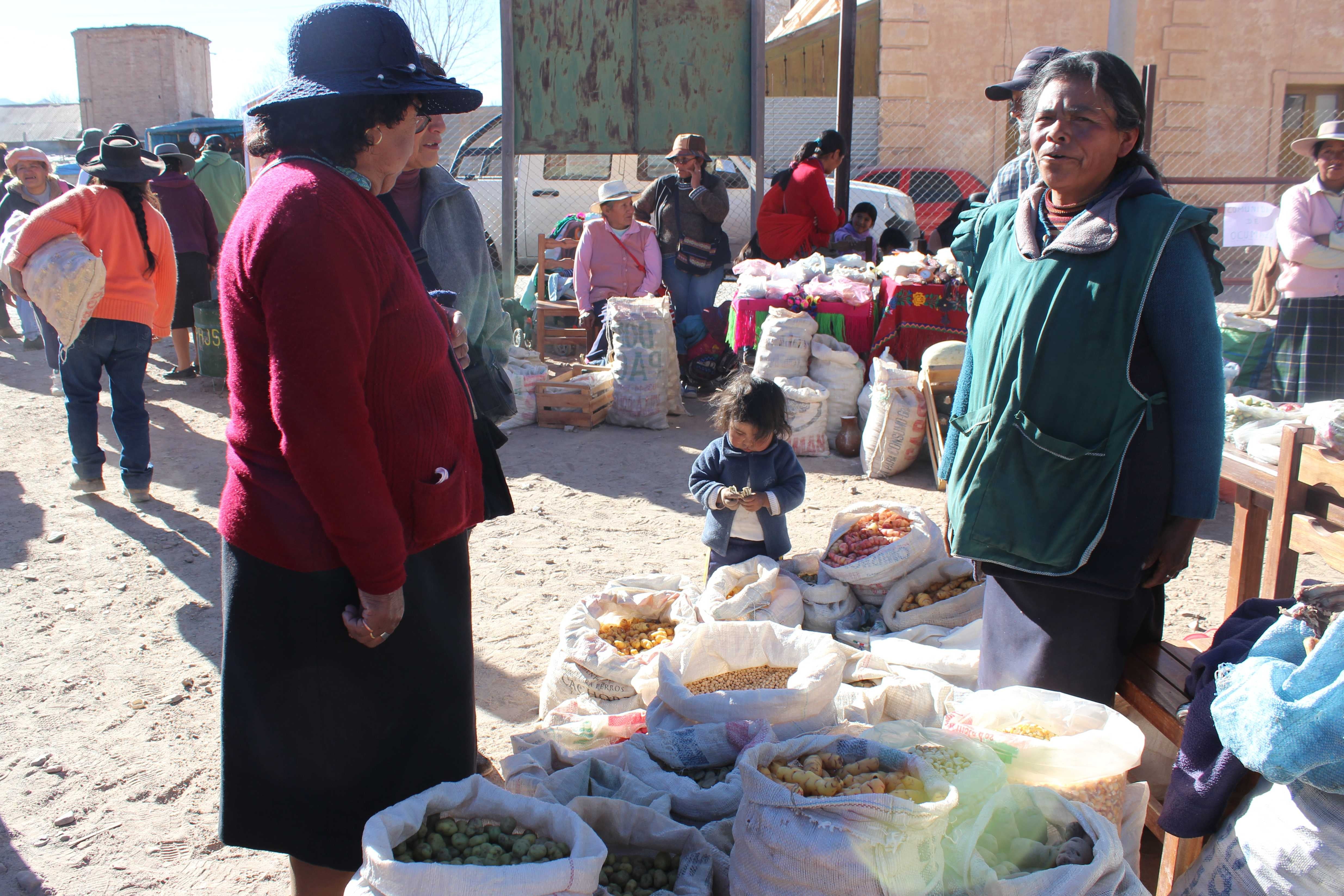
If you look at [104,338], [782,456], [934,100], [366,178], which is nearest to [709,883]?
[366,178]

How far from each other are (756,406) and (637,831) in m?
1.84

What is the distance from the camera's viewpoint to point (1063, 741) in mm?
2037

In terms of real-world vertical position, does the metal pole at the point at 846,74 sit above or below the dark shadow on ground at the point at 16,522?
above

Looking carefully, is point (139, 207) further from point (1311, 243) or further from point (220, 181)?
point (1311, 243)

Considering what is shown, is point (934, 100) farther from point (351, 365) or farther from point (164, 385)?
point (351, 365)

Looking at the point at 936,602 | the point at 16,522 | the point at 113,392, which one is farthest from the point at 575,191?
the point at 936,602

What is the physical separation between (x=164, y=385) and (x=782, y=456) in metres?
6.52

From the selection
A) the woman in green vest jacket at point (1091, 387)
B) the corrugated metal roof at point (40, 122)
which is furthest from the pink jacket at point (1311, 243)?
the corrugated metal roof at point (40, 122)

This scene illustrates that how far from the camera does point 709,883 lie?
Result: 1.99m

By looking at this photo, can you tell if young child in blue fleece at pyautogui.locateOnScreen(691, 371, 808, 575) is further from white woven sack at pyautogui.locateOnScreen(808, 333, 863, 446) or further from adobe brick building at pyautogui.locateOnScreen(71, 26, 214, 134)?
adobe brick building at pyautogui.locateOnScreen(71, 26, 214, 134)

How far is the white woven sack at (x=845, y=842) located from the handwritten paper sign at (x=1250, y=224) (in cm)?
773

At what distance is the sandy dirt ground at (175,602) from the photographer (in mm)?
2701

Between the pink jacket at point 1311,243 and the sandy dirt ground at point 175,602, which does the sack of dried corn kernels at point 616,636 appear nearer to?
the sandy dirt ground at point 175,602

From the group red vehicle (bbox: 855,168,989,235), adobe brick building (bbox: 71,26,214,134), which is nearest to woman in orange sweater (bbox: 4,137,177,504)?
red vehicle (bbox: 855,168,989,235)
